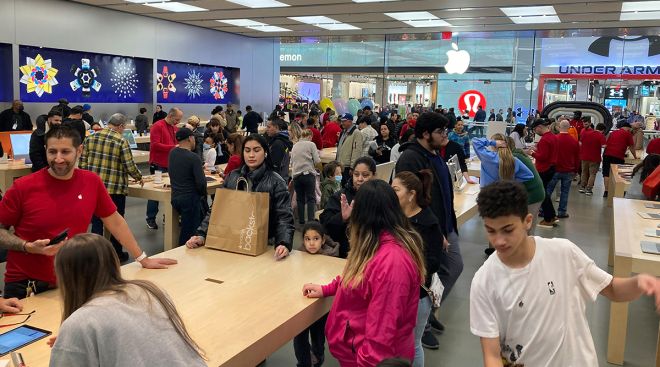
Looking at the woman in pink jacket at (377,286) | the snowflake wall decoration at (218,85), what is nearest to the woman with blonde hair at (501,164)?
the woman in pink jacket at (377,286)

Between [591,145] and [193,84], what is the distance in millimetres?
10159

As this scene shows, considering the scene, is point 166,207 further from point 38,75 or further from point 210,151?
point 38,75

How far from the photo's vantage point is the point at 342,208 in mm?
3482

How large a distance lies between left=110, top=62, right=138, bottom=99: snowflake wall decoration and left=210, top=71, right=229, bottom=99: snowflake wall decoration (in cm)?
284

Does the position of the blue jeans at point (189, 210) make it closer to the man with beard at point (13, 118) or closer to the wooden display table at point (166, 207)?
the wooden display table at point (166, 207)

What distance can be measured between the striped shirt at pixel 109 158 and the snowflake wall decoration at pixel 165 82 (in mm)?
8802

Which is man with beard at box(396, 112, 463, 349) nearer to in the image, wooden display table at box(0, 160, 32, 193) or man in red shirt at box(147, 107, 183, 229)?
man in red shirt at box(147, 107, 183, 229)

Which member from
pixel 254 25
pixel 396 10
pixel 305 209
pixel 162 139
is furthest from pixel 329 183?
pixel 254 25

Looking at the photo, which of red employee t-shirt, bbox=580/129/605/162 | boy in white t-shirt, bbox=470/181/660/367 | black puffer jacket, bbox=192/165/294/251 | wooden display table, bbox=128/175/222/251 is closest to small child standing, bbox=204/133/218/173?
wooden display table, bbox=128/175/222/251

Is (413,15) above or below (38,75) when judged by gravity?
above

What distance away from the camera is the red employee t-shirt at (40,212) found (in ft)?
8.67

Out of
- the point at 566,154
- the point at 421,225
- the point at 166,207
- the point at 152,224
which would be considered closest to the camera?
the point at 421,225

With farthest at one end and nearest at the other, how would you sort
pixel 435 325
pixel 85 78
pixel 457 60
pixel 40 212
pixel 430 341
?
pixel 457 60 → pixel 85 78 → pixel 435 325 → pixel 430 341 → pixel 40 212

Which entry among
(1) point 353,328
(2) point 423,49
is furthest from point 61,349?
(2) point 423,49
